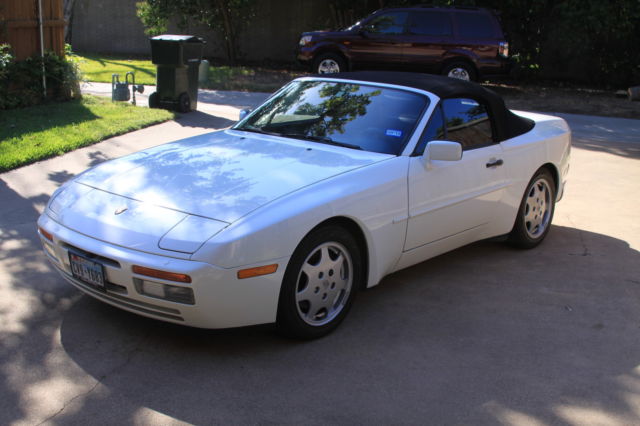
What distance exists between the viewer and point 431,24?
17.6m

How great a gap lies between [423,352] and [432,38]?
47.0ft

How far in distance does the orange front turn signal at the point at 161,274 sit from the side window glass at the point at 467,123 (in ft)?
7.86

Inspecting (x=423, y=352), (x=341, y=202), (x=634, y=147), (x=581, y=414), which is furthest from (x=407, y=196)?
(x=634, y=147)

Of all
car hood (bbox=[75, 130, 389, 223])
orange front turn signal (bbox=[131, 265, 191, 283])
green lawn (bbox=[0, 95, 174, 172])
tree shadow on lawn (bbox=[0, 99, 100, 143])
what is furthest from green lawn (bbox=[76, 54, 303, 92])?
orange front turn signal (bbox=[131, 265, 191, 283])

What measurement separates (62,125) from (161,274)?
23.9 feet

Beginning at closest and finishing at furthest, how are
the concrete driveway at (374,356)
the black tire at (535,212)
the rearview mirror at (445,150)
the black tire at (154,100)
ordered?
1. the concrete driveway at (374,356)
2. the rearview mirror at (445,150)
3. the black tire at (535,212)
4. the black tire at (154,100)

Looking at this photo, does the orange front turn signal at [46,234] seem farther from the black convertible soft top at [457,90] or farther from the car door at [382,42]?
the car door at [382,42]

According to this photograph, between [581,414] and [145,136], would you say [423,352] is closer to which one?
[581,414]

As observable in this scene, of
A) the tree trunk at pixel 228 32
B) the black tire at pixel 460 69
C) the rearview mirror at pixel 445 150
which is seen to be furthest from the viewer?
the tree trunk at pixel 228 32

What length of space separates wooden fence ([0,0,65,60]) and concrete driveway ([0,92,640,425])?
666 centimetres

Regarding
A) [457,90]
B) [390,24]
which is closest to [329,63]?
[390,24]

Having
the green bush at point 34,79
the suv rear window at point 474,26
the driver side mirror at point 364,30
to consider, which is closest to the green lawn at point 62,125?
the green bush at point 34,79

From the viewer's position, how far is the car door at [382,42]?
1781 centimetres

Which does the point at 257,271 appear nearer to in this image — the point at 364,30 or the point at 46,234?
the point at 46,234
